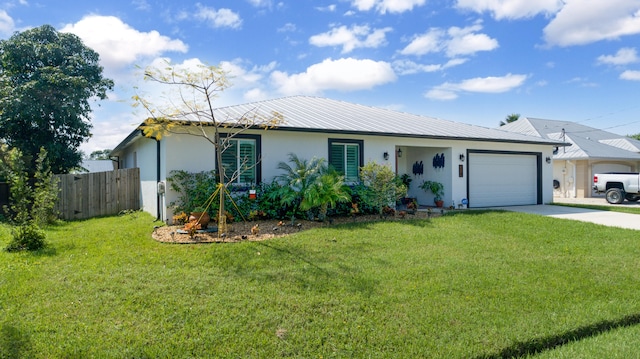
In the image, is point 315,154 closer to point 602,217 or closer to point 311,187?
point 311,187

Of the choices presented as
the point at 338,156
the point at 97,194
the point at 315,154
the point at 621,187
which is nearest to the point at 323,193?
the point at 315,154

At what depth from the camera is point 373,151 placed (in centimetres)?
1202

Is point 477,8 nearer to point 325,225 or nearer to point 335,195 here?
point 335,195

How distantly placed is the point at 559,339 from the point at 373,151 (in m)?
8.60

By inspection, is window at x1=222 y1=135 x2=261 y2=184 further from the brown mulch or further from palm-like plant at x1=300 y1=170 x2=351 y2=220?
palm-like plant at x1=300 y1=170 x2=351 y2=220

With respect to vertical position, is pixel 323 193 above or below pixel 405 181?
below

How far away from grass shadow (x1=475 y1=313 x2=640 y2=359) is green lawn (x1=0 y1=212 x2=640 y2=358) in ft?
0.05

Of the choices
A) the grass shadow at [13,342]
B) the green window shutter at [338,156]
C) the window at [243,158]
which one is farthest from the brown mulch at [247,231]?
the grass shadow at [13,342]

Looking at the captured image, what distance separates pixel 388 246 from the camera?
23.4 ft

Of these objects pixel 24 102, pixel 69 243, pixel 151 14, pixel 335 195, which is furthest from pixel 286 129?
pixel 24 102

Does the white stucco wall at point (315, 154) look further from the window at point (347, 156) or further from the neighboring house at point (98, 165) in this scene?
the neighboring house at point (98, 165)

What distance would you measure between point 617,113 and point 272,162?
29243 mm

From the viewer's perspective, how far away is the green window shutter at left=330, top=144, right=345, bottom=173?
1159 centimetres

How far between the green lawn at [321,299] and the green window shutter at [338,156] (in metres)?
4.38
